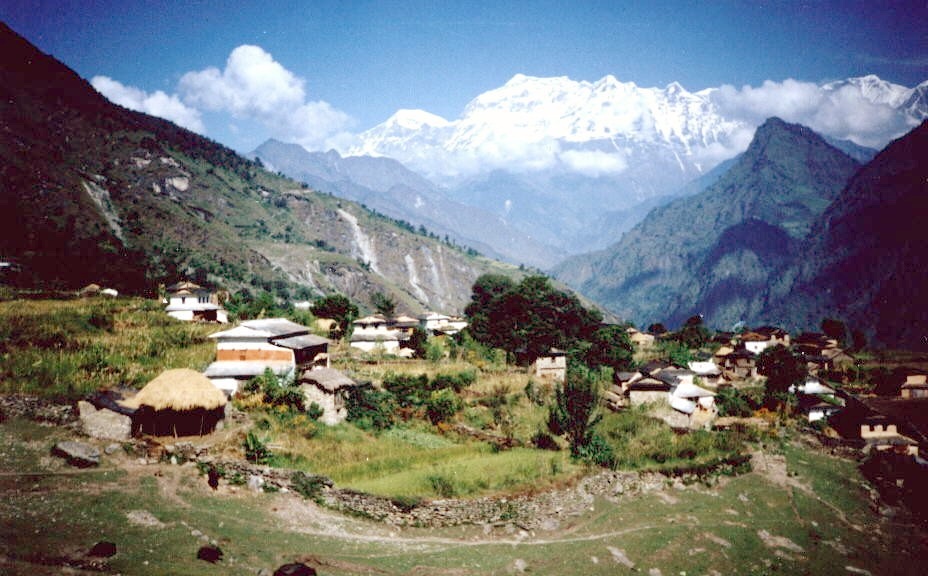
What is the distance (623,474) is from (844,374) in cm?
6124

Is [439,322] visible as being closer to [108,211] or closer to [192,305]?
[192,305]

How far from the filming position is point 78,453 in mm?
16797

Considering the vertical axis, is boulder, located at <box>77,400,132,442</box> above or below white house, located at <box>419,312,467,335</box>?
above

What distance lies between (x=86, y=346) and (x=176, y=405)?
1411 cm

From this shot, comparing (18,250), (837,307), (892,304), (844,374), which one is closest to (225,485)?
(844,374)

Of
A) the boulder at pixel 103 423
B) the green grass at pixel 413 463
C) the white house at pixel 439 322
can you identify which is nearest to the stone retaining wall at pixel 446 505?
the green grass at pixel 413 463

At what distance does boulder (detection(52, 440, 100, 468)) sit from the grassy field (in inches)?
15.7

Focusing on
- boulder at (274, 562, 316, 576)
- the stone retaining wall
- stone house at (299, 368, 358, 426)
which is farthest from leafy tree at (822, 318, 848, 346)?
boulder at (274, 562, 316, 576)

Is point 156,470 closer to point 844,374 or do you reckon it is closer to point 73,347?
point 73,347

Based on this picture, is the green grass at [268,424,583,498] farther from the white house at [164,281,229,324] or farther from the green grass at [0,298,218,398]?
the white house at [164,281,229,324]

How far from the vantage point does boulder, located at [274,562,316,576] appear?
12.1m

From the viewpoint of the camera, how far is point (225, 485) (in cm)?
1766

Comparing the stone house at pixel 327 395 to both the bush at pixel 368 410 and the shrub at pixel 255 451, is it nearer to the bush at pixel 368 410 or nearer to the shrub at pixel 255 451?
the bush at pixel 368 410

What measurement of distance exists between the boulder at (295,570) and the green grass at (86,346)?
16.0 m
